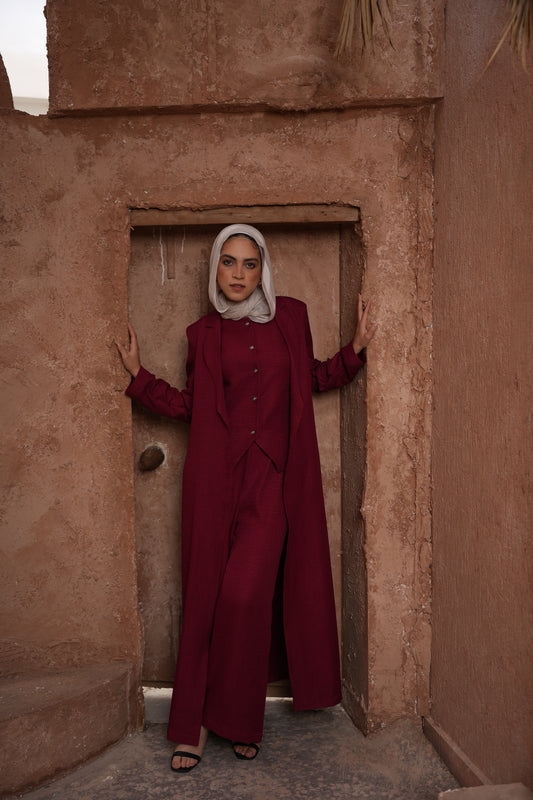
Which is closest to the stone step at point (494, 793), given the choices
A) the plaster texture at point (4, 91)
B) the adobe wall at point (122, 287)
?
the adobe wall at point (122, 287)

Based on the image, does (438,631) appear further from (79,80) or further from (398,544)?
(79,80)

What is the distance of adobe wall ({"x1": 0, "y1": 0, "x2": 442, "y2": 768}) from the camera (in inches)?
123

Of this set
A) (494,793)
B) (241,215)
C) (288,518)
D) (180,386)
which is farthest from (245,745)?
(241,215)

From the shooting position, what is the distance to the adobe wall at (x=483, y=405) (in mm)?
2264

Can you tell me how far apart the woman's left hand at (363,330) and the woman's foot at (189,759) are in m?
1.80

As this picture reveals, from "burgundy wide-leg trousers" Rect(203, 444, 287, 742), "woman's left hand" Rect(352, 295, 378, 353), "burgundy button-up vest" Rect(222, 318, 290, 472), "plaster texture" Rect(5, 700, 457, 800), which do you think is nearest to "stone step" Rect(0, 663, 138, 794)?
"plaster texture" Rect(5, 700, 457, 800)

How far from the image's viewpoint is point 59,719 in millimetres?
2926

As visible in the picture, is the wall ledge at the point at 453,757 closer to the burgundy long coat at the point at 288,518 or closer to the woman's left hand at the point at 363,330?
the burgundy long coat at the point at 288,518

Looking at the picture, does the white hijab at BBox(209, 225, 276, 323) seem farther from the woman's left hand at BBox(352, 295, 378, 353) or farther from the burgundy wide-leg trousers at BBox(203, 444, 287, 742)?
the burgundy wide-leg trousers at BBox(203, 444, 287, 742)

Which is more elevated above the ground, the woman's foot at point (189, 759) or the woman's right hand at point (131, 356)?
the woman's right hand at point (131, 356)

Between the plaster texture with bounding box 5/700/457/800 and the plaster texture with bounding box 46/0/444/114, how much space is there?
109 inches

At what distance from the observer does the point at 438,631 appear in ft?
10.1

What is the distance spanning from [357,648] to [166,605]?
979mm

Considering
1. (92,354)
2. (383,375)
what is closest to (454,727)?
(383,375)
